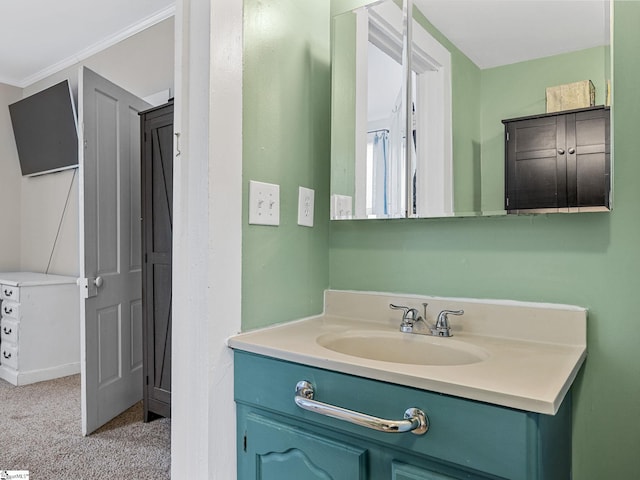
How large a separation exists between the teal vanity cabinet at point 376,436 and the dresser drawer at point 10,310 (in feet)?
8.94

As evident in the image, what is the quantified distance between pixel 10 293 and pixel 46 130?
138cm

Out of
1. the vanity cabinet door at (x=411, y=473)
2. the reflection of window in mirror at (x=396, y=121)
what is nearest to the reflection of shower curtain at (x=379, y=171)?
the reflection of window in mirror at (x=396, y=121)

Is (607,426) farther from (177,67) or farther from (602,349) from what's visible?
(177,67)

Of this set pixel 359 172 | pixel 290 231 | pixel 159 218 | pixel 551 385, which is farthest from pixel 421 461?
pixel 159 218

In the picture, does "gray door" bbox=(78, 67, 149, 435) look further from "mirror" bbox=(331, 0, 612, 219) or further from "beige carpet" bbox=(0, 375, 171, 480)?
"mirror" bbox=(331, 0, 612, 219)

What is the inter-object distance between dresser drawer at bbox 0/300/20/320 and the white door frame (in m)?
2.60

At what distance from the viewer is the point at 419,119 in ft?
4.23

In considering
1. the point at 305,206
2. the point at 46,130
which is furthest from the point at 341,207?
the point at 46,130

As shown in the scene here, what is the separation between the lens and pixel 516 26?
45.6 inches

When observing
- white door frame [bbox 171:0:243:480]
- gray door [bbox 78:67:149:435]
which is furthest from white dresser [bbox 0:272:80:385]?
white door frame [bbox 171:0:243:480]

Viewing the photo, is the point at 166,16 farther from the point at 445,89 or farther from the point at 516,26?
the point at 516,26

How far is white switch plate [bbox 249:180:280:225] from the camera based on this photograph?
Result: 116 centimetres

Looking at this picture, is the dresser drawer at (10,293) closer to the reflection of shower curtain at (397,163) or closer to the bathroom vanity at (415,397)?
the bathroom vanity at (415,397)

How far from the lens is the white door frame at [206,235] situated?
1.04 m
